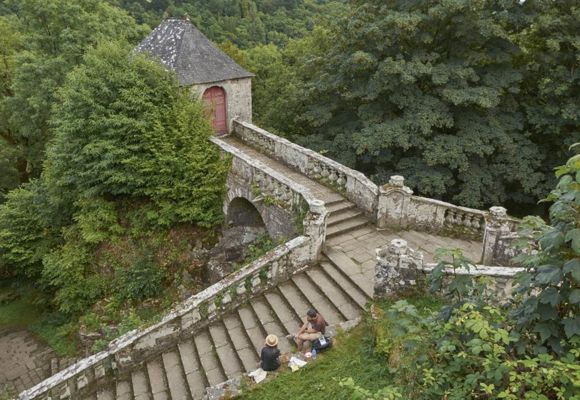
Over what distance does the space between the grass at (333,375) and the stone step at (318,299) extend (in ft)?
3.26

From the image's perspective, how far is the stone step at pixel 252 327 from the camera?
9570 mm

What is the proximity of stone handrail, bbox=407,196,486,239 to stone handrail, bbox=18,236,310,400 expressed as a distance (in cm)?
351

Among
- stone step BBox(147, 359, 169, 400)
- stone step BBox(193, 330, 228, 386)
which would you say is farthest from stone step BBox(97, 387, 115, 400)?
stone step BBox(193, 330, 228, 386)

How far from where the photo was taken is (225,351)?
9.74m

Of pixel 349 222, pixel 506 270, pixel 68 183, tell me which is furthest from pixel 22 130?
pixel 506 270

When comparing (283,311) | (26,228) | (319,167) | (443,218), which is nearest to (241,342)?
(283,311)

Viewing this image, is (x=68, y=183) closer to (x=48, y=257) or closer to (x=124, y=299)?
(x=48, y=257)

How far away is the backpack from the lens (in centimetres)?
831

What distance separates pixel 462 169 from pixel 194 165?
9461 millimetres

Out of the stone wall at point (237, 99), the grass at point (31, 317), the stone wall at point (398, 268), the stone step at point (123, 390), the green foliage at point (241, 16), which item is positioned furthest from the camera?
the green foliage at point (241, 16)

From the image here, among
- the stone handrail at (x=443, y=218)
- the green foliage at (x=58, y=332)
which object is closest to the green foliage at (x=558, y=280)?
the stone handrail at (x=443, y=218)

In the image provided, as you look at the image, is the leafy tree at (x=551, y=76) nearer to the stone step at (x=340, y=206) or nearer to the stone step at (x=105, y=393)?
the stone step at (x=340, y=206)

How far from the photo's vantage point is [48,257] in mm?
16094

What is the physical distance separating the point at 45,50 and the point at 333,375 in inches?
863
